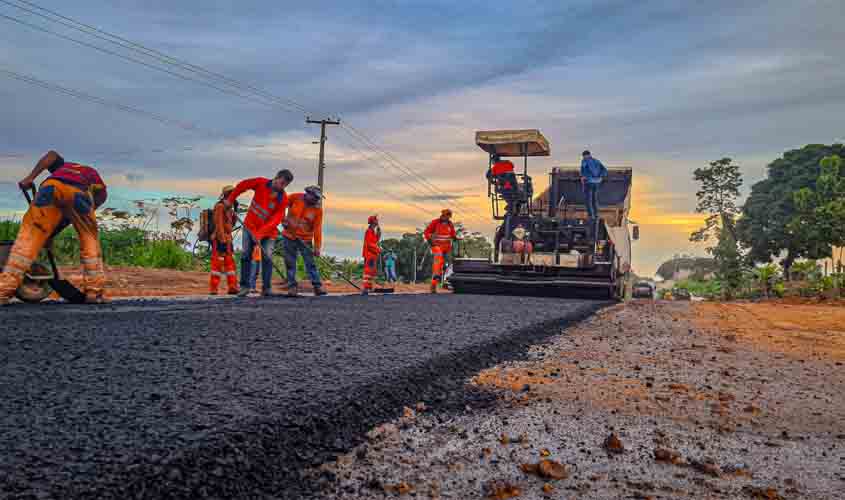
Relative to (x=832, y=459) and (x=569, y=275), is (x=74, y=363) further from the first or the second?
(x=569, y=275)

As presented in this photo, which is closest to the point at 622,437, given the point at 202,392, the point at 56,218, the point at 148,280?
the point at 202,392

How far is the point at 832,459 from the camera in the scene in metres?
2.64

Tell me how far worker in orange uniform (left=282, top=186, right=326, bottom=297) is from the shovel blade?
3.52 metres

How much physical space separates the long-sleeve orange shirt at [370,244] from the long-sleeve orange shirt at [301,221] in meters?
3.82

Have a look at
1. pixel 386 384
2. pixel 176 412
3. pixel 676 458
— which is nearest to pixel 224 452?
pixel 176 412

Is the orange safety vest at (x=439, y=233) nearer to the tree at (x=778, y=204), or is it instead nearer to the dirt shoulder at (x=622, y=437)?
the dirt shoulder at (x=622, y=437)

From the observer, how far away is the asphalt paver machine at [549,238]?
520 inches

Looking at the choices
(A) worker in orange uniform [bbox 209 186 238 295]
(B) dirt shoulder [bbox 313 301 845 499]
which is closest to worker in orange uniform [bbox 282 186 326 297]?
(A) worker in orange uniform [bbox 209 186 238 295]

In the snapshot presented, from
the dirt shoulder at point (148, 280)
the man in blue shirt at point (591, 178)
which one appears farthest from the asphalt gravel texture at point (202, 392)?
the man in blue shirt at point (591, 178)

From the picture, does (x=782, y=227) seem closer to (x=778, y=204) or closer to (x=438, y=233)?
(x=778, y=204)

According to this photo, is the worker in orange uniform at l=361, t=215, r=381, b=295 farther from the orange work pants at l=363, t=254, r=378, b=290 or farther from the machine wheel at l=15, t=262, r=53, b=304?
the machine wheel at l=15, t=262, r=53, b=304

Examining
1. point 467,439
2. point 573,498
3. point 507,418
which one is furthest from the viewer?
point 507,418

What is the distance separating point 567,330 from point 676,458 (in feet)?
14.6

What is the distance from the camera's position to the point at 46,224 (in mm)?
6781
